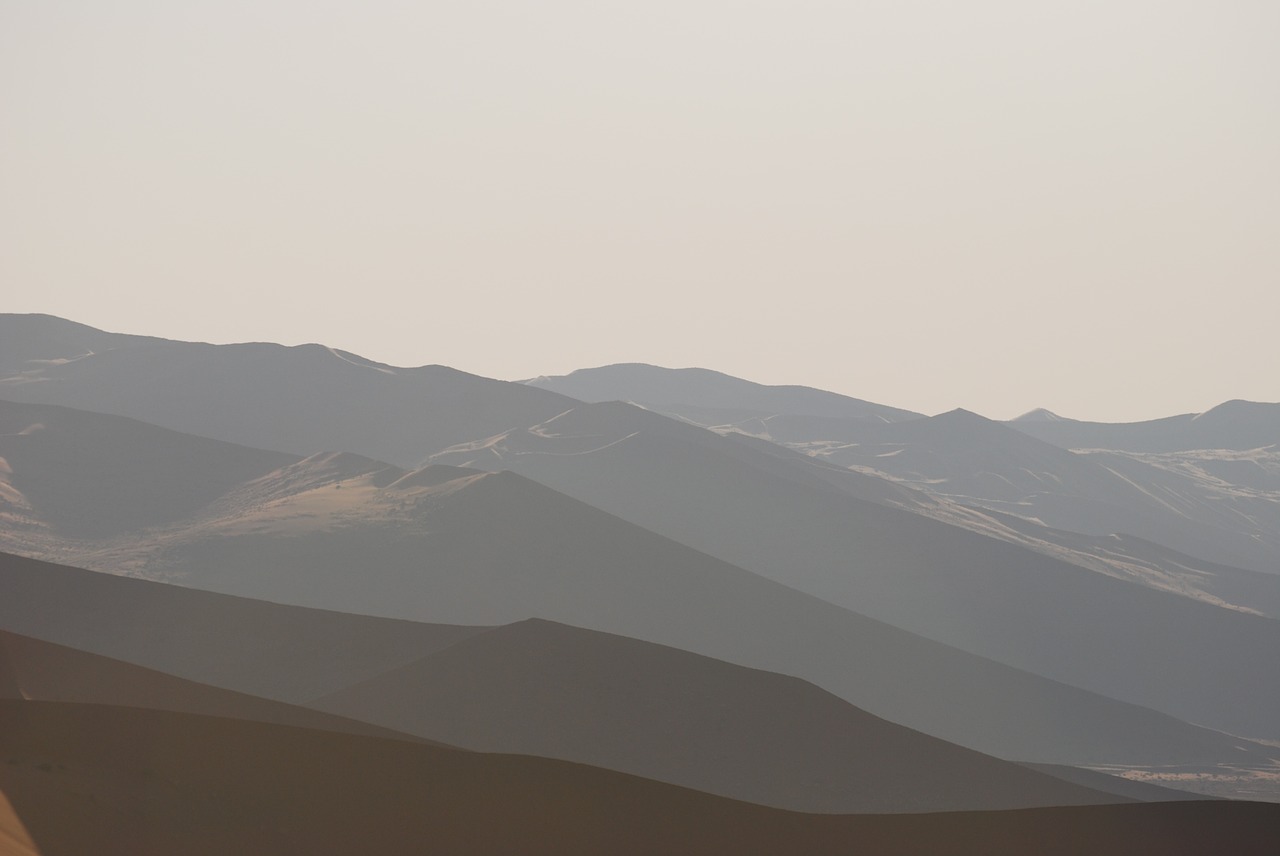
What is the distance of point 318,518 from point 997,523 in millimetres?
75137

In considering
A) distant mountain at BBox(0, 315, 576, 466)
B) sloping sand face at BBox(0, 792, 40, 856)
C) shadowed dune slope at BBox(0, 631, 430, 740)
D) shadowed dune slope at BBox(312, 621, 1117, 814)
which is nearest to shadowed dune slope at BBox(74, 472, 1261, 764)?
shadowed dune slope at BBox(312, 621, 1117, 814)

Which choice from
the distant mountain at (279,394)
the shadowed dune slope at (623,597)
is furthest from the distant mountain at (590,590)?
the distant mountain at (279,394)

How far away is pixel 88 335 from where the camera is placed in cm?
17600

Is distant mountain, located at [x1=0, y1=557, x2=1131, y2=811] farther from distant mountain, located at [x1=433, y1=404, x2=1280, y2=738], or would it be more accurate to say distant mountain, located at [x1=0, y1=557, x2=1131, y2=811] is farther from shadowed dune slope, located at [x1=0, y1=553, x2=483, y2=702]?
distant mountain, located at [x1=433, y1=404, x2=1280, y2=738]

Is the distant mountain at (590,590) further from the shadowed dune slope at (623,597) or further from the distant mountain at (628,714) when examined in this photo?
the distant mountain at (628,714)

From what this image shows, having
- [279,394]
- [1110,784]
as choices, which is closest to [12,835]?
[1110,784]

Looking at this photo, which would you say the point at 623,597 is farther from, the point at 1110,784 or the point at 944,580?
the point at 944,580

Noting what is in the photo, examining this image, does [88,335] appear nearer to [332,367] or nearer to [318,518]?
[332,367]

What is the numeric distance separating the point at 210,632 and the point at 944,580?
6605 centimetres

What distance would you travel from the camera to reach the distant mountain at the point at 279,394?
139125mm

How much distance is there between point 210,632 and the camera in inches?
2046

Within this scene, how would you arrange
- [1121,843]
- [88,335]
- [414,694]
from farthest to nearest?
[88,335] → [414,694] → [1121,843]

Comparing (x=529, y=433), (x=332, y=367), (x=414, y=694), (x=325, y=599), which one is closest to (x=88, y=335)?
(x=332, y=367)

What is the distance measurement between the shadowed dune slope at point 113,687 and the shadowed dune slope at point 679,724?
596 cm
